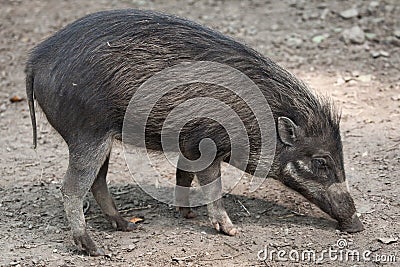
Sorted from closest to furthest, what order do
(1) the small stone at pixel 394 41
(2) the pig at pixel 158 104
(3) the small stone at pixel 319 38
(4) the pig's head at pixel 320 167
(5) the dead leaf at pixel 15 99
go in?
(2) the pig at pixel 158 104
(4) the pig's head at pixel 320 167
(5) the dead leaf at pixel 15 99
(1) the small stone at pixel 394 41
(3) the small stone at pixel 319 38

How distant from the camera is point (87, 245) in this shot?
4895mm

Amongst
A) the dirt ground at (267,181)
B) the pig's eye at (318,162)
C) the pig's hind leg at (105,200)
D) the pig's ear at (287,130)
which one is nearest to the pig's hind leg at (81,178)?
the dirt ground at (267,181)

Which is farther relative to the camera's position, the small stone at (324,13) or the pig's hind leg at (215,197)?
the small stone at (324,13)

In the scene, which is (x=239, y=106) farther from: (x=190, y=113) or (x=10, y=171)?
(x=10, y=171)

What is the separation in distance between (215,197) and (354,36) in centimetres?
372

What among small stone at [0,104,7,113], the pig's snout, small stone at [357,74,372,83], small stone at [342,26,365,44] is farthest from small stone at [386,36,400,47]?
small stone at [0,104,7,113]

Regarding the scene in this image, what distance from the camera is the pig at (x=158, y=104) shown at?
486cm

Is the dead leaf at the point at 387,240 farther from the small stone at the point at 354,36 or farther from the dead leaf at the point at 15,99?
the dead leaf at the point at 15,99

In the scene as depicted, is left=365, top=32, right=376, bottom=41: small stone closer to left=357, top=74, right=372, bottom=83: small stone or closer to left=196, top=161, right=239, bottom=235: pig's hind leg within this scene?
left=357, top=74, right=372, bottom=83: small stone

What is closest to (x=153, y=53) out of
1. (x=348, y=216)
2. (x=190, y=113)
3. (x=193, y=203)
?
(x=190, y=113)

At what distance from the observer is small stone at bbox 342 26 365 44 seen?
26.6 feet

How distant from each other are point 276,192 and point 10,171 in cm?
226

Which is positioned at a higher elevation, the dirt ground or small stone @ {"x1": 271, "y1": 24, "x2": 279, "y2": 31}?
small stone @ {"x1": 271, "y1": 24, "x2": 279, "y2": 31}

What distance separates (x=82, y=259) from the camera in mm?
4820
